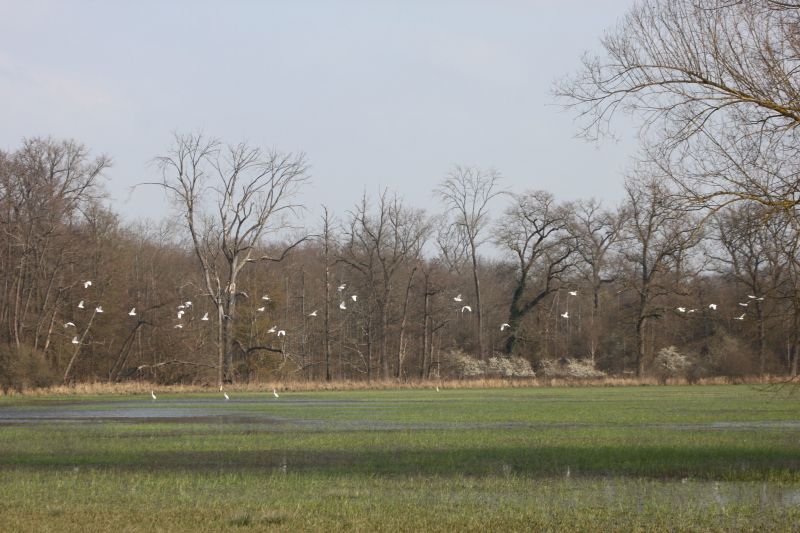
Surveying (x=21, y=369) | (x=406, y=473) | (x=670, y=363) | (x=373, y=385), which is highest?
(x=670, y=363)

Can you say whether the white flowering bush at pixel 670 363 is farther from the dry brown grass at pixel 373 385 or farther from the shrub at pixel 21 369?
the shrub at pixel 21 369

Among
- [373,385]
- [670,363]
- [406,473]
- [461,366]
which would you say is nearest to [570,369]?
[670,363]

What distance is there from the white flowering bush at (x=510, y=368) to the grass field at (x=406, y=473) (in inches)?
1838

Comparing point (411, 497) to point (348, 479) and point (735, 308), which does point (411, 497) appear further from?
point (735, 308)

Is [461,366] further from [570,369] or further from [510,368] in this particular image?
[570,369]

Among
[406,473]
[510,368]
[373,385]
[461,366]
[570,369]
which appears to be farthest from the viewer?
[461,366]

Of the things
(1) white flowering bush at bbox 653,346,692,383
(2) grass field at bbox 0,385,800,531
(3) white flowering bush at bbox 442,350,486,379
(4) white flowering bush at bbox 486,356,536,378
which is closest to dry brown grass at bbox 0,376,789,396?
(4) white flowering bush at bbox 486,356,536,378

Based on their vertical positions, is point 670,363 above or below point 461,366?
above

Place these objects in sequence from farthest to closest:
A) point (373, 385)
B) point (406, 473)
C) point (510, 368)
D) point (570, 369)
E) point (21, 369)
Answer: point (510, 368) → point (570, 369) → point (373, 385) → point (21, 369) → point (406, 473)

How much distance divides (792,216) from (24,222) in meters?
62.8

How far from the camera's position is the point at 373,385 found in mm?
71938

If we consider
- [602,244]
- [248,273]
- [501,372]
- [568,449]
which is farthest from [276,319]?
[568,449]

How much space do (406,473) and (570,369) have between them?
65.4 meters

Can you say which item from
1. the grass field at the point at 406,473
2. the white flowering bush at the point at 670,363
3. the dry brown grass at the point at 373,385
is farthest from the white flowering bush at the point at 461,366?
the grass field at the point at 406,473
